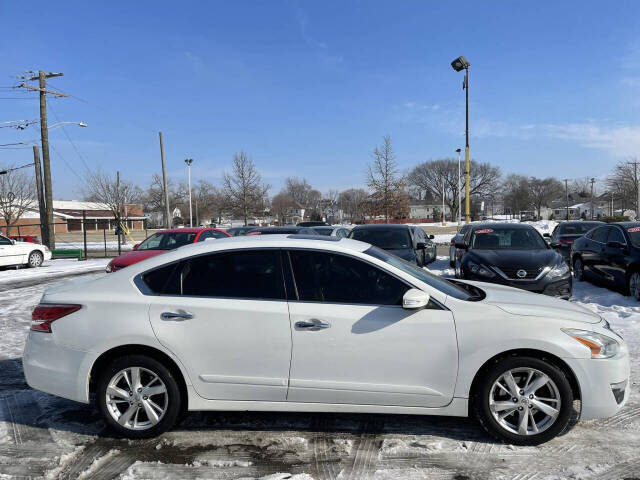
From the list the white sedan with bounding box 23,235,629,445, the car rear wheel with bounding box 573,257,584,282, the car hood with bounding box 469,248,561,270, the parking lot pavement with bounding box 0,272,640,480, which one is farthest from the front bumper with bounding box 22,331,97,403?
the car rear wheel with bounding box 573,257,584,282

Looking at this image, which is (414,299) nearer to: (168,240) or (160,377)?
(160,377)

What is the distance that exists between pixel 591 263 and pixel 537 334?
27.3ft

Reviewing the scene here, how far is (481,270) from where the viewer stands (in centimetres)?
838

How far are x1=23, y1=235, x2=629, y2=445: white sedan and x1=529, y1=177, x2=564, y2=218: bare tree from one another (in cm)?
10657

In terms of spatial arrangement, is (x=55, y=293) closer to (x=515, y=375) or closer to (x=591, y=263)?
(x=515, y=375)

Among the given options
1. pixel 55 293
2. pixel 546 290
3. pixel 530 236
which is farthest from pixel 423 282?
pixel 530 236

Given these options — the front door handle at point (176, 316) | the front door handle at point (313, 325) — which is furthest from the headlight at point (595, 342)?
the front door handle at point (176, 316)

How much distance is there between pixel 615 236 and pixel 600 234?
2.65 feet

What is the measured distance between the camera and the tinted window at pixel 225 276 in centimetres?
366

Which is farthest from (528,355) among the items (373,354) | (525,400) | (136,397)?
(136,397)

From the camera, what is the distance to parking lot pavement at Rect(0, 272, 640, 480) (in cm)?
317

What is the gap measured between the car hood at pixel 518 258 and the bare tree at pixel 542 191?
101 meters

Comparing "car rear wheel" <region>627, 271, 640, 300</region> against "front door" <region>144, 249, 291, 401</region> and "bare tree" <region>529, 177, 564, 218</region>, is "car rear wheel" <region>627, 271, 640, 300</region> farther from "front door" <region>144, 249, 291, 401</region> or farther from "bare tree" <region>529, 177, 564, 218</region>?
"bare tree" <region>529, 177, 564, 218</region>

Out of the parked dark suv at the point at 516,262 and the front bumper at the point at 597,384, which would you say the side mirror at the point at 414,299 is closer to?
the front bumper at the point at 597,384
